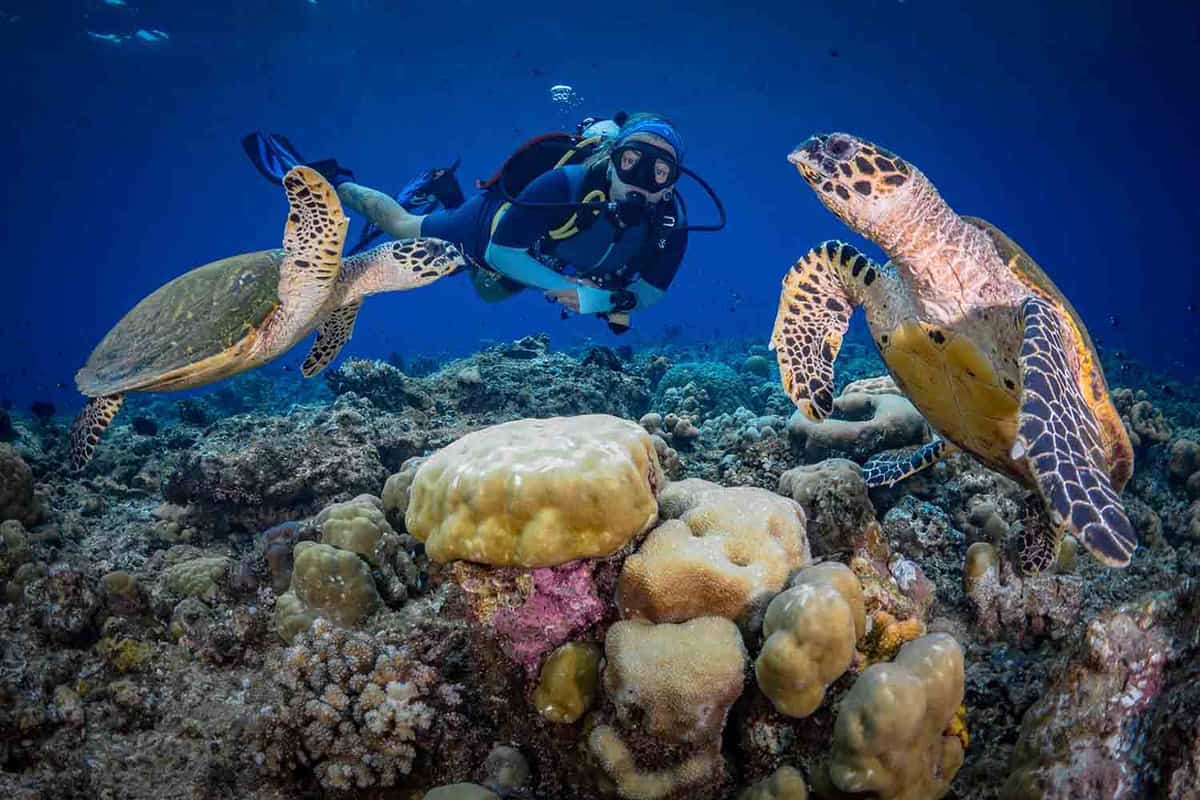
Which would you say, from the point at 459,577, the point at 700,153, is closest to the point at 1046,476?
the point at 459,577

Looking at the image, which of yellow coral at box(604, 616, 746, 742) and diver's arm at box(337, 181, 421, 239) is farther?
diver's arm at box(337, 181, 421, 239)

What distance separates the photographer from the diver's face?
6.63 meters

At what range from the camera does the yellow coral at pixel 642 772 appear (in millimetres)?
2158

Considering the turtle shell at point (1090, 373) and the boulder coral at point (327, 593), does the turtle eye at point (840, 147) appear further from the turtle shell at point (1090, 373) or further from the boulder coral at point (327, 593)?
the boulder coral at point (327, 593)

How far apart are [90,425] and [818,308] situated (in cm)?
696

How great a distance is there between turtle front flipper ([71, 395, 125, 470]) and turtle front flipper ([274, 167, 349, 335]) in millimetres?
1972

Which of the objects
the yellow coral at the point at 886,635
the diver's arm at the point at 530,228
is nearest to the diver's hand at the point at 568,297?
the diver's arm at the point at 530,228

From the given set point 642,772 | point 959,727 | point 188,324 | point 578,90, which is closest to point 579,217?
point 188,324

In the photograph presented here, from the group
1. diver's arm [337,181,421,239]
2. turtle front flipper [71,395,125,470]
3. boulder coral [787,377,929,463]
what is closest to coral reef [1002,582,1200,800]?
boulder coral [787,377,929,463]

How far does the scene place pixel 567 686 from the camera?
92.8 inches

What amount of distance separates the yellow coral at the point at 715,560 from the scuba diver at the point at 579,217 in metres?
4.61

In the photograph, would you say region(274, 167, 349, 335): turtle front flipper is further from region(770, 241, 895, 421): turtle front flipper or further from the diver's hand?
region(770, 241, 895, 421): turtle front flipper

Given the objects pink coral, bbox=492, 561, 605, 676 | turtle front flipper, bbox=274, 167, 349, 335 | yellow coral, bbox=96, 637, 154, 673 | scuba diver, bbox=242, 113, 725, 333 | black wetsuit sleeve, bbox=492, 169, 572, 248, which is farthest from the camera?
black wetsuit sleeve, bbox=492, 169, 572, 248

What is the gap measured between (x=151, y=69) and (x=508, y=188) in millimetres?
35597
